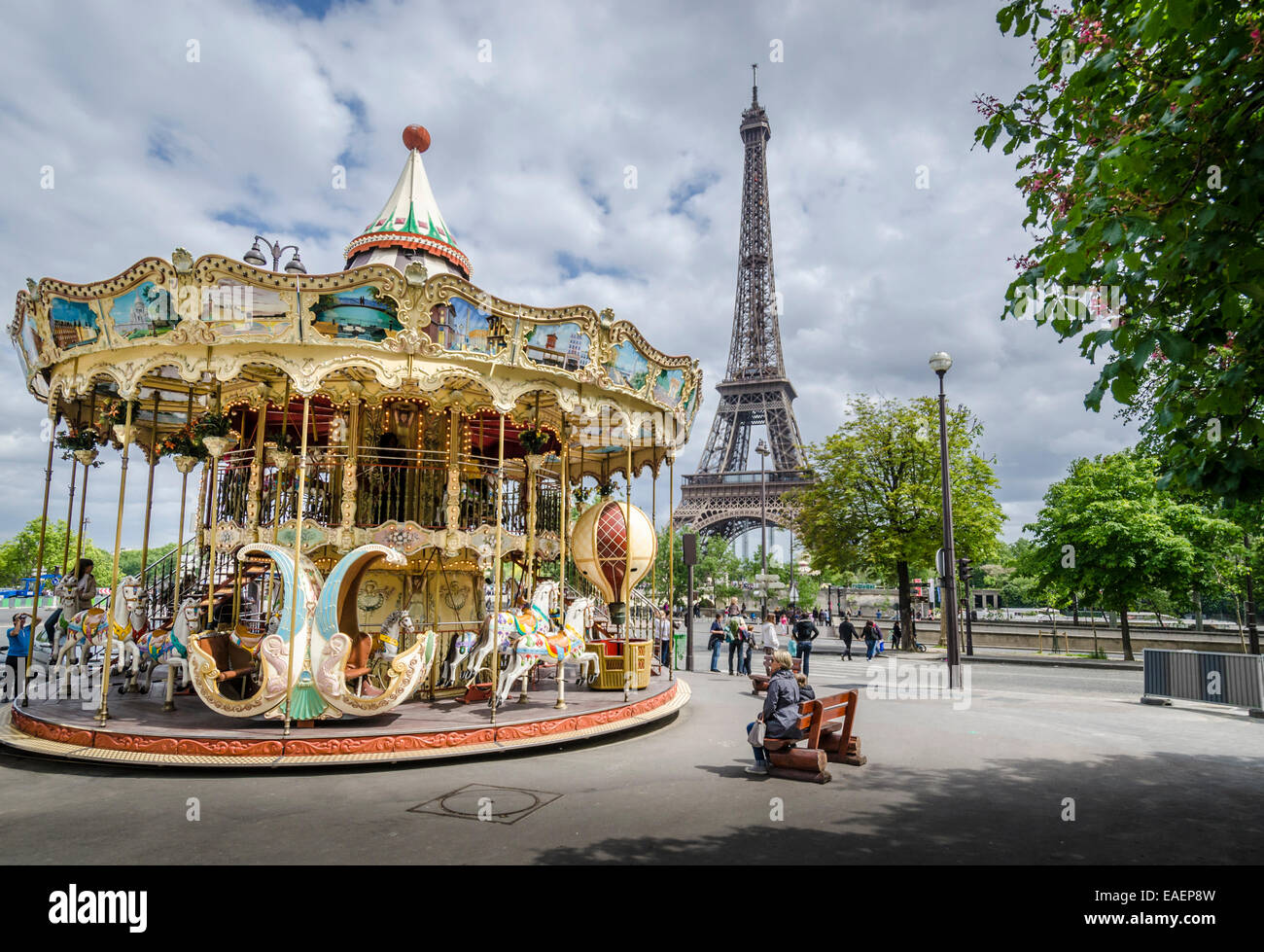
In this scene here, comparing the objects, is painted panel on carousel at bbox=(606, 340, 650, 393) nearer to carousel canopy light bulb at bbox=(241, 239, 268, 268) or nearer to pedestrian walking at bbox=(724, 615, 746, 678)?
carousel canopy light bulb at bbox=(241, 239, 268, 268)

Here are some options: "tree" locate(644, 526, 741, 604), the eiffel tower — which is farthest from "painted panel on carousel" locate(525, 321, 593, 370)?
the eiffel tower

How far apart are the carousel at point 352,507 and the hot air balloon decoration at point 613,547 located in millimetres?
53

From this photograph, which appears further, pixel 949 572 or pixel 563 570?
pixel 949 572

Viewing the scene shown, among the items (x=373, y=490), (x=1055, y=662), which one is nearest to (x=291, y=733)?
(x=373, y=490)

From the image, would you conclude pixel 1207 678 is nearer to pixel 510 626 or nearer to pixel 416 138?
pixel 510 626

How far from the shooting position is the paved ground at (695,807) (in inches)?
228

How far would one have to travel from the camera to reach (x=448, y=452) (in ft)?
42.8

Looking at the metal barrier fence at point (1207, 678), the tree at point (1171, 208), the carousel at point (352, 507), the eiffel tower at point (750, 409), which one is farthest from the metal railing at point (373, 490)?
the eiffel tower at point (750, 409)

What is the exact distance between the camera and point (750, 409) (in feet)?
224

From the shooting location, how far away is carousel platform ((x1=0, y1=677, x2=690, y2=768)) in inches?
334

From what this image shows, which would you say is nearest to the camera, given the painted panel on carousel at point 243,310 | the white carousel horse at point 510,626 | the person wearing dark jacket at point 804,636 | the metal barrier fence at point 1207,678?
the painted panel on carousel at point 243,310

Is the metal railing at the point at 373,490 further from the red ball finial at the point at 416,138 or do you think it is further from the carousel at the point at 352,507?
the red ball finial at the point at 416,138

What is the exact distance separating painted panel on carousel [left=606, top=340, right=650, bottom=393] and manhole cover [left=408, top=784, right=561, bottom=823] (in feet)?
22.0

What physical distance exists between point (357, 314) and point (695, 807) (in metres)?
7.54
